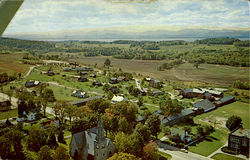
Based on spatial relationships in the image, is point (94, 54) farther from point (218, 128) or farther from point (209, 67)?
point (218, 128)

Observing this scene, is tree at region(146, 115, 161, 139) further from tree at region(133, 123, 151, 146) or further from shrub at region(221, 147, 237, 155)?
shrub at region(221, 147, 237, 155)

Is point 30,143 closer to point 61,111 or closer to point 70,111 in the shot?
point 61,111

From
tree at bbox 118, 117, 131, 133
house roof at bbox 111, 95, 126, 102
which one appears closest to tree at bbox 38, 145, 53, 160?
tree at bbox 118, 117, 131, 133

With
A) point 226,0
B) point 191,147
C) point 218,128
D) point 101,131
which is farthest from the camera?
point 226,0

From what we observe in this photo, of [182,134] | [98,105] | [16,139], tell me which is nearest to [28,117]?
[16,139]

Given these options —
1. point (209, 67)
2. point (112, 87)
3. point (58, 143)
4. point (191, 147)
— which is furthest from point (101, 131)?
point (209, 67)

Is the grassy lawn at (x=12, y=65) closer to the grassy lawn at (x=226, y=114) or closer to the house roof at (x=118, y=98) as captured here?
the house roof at (x=118, y=98)
